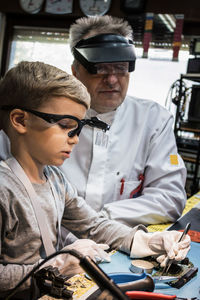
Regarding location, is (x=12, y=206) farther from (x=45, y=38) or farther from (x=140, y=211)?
(x=45, y=38)

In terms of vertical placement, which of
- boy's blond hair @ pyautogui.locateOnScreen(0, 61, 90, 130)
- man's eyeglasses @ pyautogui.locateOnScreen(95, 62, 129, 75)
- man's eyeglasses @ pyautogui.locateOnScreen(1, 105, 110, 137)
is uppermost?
man's eyeglasses @ pyautogui.locateOnScreen(95, 62, 129, 75)

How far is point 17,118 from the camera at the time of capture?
108 cm

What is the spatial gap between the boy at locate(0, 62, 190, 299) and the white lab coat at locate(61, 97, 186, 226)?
20.0 inches

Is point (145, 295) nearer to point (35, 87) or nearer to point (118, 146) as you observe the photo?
point (35, 87)

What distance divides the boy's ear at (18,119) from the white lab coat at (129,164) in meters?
0.68

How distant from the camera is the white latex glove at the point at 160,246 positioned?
1075 mm

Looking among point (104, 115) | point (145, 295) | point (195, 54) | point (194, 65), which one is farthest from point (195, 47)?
point (145, 295)

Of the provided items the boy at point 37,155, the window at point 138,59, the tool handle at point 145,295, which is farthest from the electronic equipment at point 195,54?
the tool handle at point 145,295

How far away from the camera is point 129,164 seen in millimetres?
1854

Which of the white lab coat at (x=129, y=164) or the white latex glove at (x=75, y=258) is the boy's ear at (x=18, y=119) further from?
the white lab coat at (x=129, y=164)

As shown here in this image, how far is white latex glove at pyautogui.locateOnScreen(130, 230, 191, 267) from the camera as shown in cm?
108

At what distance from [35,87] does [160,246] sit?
0.63 metres

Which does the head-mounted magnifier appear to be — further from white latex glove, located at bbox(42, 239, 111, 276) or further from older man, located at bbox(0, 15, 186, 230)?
white latex glove, located at bbox(42, 239, 111, 276)

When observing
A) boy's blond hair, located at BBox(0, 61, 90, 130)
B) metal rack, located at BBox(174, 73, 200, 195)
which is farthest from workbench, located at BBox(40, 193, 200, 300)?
metal rack, located at BBox(174, 73, 200, 195)
